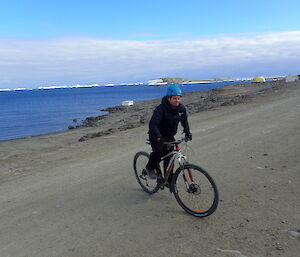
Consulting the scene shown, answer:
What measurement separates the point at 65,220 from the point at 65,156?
5.77 meters

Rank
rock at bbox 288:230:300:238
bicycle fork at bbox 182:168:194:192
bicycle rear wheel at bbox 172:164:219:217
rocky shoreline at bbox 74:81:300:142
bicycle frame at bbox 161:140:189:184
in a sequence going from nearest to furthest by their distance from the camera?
1. rock at bbox 288:230:300:238
2. bicycle rear wheel at bbox 172:164:219:217
3. bicycle fork at bbox 182:168:194:192
4. bicycle frame at bbox 161:140:189:184
5. rocky shoreline at bbox 74:81:300:142

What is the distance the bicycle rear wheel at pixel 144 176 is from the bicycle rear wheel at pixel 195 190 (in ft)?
2.71

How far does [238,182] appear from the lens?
20.2ft

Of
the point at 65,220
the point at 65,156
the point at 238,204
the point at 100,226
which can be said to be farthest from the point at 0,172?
the point at 238,204

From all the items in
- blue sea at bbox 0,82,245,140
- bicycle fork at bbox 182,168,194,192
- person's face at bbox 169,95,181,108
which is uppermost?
person's face at bbox 169,95,181,108

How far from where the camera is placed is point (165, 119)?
507 cm

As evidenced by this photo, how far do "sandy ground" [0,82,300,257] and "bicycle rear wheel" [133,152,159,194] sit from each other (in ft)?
0.58

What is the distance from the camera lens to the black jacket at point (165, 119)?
495cm

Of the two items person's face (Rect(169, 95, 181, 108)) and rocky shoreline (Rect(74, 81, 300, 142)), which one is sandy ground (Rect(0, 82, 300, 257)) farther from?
rocky shoreline (Rect(74, 81, 300, 142))

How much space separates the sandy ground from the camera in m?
4.08

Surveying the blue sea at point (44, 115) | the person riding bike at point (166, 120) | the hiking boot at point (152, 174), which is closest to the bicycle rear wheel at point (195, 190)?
the person riding bike at point (166, 120)

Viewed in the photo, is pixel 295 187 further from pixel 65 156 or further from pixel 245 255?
pixel 65 156

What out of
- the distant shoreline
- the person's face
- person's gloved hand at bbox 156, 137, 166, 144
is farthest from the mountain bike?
the distant shoreline

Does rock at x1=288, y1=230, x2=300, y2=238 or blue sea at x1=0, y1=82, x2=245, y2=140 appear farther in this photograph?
blue sea at x1=0, y1=82, x2=245, y2=140
